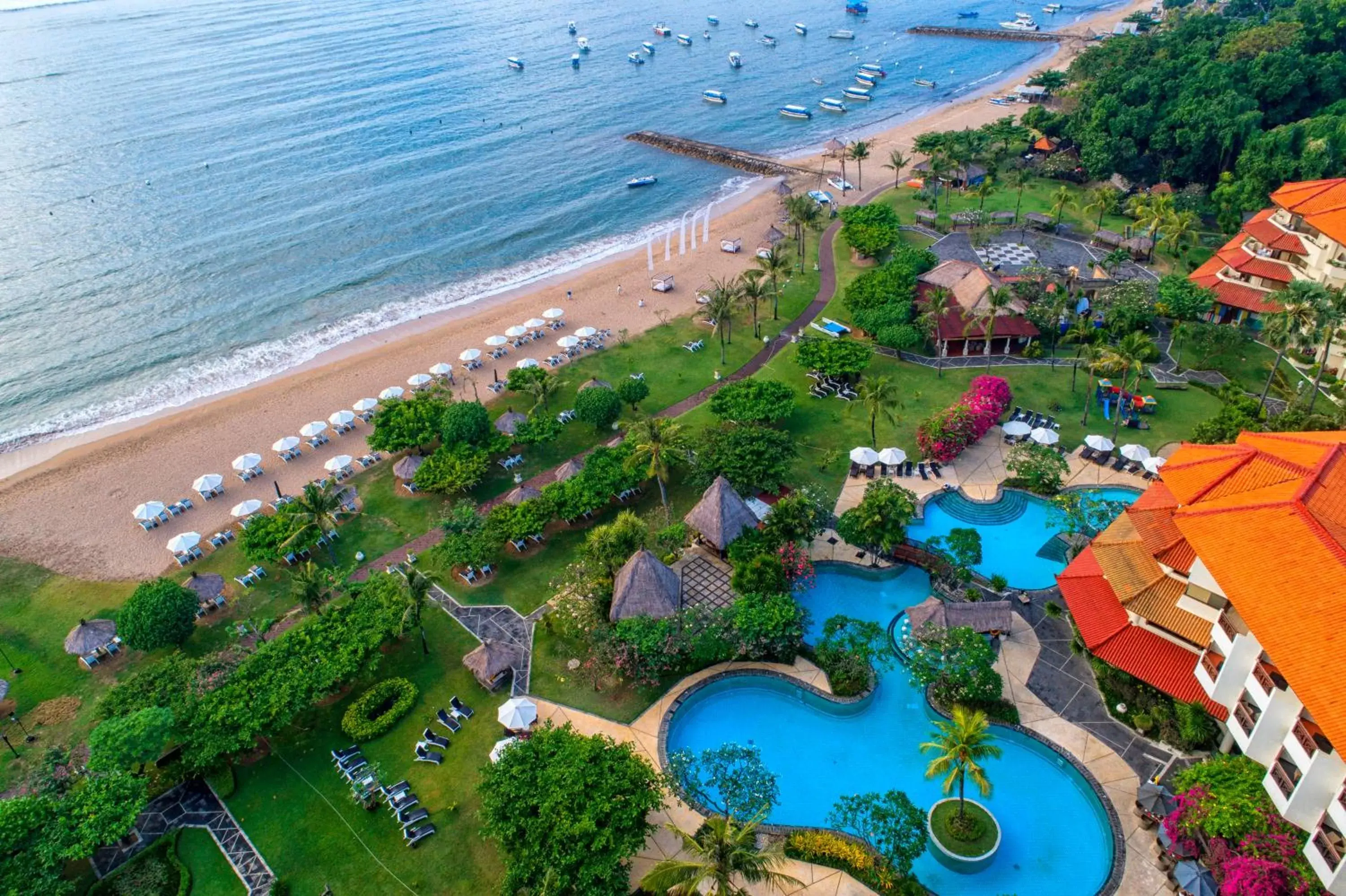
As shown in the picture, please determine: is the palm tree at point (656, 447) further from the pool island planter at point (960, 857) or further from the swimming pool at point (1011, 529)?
the pool island planter at point (960, 857)

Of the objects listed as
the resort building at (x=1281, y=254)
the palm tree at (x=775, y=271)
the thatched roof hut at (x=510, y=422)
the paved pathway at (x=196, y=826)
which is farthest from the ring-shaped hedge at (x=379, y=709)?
the resort building at (x=1281, y=254)

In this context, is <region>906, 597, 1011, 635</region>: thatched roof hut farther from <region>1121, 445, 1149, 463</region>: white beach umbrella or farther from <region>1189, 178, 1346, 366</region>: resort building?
<region>1189, 178, 1346, 366</region>: resort building

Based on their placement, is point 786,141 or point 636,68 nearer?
point 786,141

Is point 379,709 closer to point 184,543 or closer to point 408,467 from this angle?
point 408,467

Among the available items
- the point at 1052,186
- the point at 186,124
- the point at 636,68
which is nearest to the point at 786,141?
the point at 1052,186

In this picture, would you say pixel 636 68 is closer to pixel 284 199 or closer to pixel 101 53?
pixel 284 199

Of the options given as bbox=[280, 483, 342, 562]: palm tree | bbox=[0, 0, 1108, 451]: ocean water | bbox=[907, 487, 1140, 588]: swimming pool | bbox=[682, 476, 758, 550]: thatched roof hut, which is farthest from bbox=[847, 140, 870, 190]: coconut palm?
bbox=[280, 483, 342, 562]: palm tree
